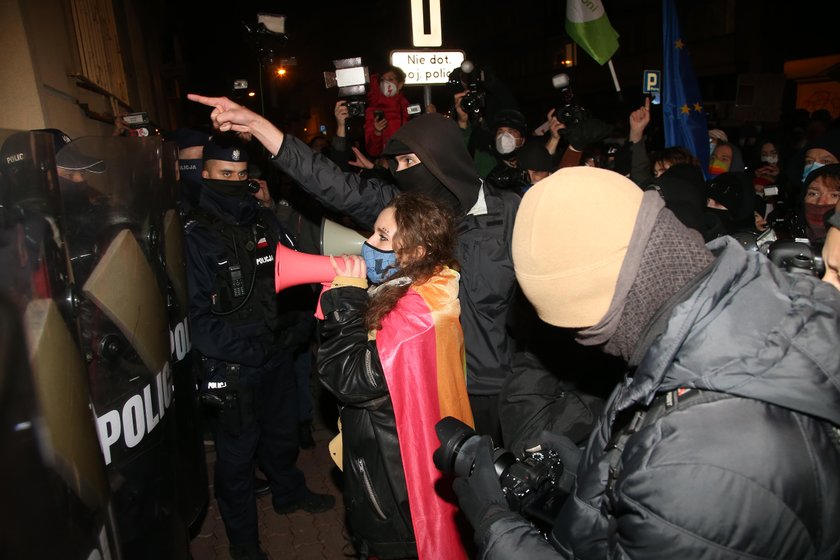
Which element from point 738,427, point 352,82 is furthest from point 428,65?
point 738,427

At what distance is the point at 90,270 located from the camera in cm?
162

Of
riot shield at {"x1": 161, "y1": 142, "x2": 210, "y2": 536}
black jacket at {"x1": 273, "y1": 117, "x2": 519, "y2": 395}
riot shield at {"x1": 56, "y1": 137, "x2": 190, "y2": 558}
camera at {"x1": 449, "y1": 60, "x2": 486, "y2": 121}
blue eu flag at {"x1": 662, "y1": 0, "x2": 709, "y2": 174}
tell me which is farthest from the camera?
blue eu flag at {"x1": 662, "y1": 0, "x2": 709, "y2": 174}

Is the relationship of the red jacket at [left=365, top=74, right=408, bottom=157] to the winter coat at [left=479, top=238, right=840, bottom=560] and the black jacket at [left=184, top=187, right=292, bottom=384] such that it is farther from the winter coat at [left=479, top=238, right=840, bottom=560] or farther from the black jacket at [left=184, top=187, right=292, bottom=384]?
the winter coat at [left=479, top=238, right=840, bottom=560]

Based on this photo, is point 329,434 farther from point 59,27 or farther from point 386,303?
point 59,27

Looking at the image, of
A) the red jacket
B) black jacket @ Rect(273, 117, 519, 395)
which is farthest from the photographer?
the red jacket

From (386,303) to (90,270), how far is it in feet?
3.67

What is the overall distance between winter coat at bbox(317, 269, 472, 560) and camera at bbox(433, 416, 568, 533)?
1.69 ft

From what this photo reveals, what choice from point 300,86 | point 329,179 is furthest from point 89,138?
point 300,86

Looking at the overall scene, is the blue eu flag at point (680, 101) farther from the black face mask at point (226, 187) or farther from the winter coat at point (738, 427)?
the winter coat at point (738, 427)

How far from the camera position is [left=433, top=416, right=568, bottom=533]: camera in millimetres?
1675

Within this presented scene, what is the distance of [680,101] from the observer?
7.49m

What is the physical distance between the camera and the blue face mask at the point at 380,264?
103 inches

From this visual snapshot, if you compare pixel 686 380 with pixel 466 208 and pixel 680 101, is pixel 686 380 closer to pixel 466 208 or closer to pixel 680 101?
pixel 466 208

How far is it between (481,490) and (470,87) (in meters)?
4.96
